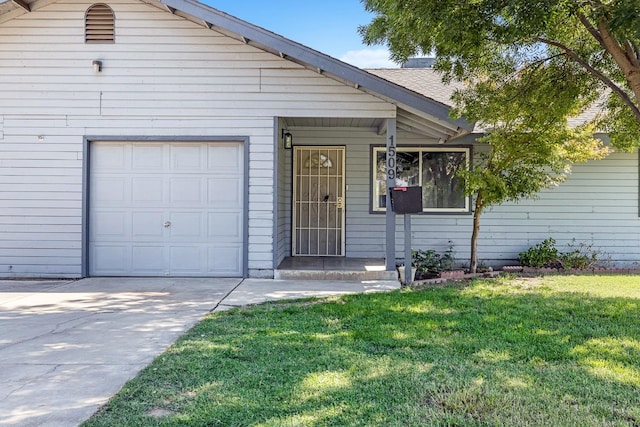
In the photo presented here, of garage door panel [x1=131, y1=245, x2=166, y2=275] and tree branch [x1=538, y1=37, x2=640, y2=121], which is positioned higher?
tree branch [x1=538, y1=37, x2=640, y2=121]

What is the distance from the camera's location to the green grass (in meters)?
2.74

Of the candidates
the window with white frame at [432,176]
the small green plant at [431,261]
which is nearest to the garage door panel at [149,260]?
the small green plant at [431,261]

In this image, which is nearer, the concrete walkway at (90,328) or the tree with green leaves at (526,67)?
the concrete walkway at (90,328)

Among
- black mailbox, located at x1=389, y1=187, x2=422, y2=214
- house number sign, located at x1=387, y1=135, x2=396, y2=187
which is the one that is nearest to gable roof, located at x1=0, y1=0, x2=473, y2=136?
house number sign, located at x1=387, y1=135, x2=396, y2=187

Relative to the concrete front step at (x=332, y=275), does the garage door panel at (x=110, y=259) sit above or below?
above

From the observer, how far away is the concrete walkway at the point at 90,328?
303cm

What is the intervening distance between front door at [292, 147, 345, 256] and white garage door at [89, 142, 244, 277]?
219 centimetres

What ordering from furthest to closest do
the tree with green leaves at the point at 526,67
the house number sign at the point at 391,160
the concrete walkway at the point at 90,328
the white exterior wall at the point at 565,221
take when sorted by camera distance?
the white exterior wall at the point at 565,221 < the house number sign at the point at 391,160 < the tree with green leaves at the point at 526,67 < the concrete walkway at the point at 90,328

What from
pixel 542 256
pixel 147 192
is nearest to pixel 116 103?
pixel 147 192

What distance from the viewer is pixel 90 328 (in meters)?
4.71

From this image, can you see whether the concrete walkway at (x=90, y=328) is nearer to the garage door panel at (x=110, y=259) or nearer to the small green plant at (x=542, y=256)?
the garage door panel at (x=110, y=259)

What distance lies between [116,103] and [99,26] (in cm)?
130

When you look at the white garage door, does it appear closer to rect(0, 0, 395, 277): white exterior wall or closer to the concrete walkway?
rect(0, 0, 395, 277): white exterior wall

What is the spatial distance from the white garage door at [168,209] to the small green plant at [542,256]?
5.67m
